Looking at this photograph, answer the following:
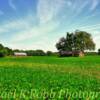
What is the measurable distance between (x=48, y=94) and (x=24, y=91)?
1.62m

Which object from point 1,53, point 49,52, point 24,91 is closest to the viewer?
point 24,91

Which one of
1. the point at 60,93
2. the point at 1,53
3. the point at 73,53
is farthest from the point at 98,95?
the point at 73,53

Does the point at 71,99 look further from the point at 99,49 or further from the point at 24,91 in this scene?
the point at 99,49

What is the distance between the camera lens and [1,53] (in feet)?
441

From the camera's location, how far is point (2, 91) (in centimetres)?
1802

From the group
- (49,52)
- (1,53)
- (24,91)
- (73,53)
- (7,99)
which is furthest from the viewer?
(49,52)

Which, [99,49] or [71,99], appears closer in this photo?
[71,99]

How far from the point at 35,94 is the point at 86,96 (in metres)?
2.91

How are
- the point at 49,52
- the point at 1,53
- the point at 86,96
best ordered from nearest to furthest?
the point at 86,96 < the point at 1,53 < the point at 49,52

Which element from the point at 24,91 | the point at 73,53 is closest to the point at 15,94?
the point at 24,91

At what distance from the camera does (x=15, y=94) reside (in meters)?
16.7

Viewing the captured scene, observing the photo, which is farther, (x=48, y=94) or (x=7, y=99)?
(x=48, y=94)

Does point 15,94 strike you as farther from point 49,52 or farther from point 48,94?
point 49,52

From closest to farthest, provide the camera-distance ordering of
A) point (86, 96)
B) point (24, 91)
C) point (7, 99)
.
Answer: point (7, 99), point (86, 96), point (24, 91)
